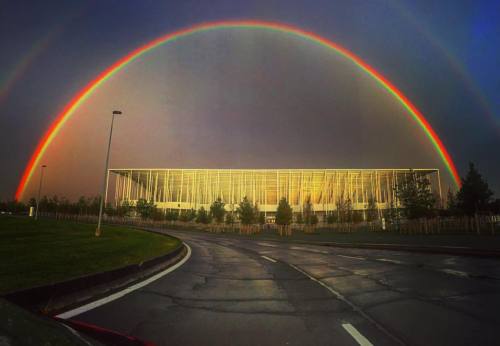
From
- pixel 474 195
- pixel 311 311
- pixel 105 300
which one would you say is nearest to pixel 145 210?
pixel 474 195

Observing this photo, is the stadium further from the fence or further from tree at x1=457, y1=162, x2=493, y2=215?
tree at x1=457, y1=162, x2=493, y2=215

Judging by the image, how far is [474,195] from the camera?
41312mm

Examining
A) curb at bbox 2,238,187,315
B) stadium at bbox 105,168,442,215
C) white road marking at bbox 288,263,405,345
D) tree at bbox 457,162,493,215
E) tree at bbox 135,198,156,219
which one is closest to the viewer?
white road marking at bbox 288,263,405,345

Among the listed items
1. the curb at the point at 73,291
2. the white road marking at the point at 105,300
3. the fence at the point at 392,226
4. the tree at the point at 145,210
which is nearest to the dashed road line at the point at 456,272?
the white road marking at the point at 105,300

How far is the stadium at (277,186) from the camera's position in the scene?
114 metres

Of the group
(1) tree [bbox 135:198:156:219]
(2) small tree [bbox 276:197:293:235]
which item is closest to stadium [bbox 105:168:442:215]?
(1) tree [bbox 135:198:156:219]

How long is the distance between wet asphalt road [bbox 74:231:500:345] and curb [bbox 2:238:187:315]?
0.70 metres

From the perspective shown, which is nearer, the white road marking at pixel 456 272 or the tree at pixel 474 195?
the white road marking at pixel 456 272

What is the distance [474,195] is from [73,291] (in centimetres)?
4547

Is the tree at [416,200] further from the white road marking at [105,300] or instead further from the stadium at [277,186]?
the stadium at [277,186]

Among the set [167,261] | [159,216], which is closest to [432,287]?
[167,261]

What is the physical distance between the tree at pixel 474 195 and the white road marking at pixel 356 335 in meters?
43.2

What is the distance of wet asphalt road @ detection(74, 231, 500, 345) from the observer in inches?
182

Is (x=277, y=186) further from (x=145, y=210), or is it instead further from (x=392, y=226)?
(x=392, y=226)
